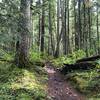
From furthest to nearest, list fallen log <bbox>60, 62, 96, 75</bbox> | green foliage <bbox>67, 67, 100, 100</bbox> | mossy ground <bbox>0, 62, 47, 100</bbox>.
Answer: fallen log <bbox>60, 62, 96, 75</bbox> → green foliage <bbox>67, 67, 100, 100</bbox> → mossy ground <bbox>0, 62, 47, 100</bbox>

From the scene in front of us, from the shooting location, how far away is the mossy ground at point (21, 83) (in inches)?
389

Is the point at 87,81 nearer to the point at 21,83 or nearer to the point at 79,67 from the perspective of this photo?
the point at 79,67

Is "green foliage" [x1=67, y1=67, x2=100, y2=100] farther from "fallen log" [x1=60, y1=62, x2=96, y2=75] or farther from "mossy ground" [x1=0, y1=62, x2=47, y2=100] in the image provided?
"mossy ground" [x1=0, y1=62, x2=47, y2=100]

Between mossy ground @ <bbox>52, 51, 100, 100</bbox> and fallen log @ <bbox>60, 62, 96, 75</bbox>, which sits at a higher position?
fallen log @ <bbox>60, 62, 96, 75</bbox>

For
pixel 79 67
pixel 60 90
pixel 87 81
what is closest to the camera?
pixel 60 90

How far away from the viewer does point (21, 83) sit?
11211 millimetres

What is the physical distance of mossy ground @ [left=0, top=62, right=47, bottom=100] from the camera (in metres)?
9.89

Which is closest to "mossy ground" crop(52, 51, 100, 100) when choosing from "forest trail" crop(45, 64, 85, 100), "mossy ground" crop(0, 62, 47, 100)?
"forest trail" crop(45, 64, 85, 100)

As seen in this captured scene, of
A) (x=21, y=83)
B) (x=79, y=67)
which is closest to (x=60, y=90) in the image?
(x=21, y=83)

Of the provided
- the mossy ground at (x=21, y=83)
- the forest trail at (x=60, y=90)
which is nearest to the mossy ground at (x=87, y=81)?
the forest trail at (x=60, y=90)

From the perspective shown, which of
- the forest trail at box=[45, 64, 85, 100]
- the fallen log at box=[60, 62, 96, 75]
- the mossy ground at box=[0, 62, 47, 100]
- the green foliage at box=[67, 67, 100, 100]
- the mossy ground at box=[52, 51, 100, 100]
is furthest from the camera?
the fallen log at box=[60, 62, 96, 75]

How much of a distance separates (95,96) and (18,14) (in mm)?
4877

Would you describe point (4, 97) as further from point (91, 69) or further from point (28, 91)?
point (91, 69)

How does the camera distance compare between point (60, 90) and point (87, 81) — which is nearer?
point (60, 90)
